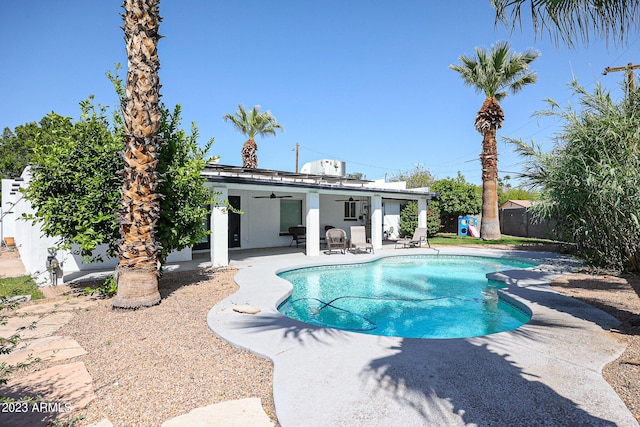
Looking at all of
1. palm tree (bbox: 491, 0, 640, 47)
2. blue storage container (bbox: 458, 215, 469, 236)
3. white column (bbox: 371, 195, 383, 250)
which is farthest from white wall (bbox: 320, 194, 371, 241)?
palm tree (bbox: 491, 0, 640, 47)

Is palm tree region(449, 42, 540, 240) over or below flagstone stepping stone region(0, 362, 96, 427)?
over

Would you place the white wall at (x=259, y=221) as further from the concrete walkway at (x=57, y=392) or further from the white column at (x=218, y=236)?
the concrete walkway at (x=57, y=392)

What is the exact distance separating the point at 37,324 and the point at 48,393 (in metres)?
3.05

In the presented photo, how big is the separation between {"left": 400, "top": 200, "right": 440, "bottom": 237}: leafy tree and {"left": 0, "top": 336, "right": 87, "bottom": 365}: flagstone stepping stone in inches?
783

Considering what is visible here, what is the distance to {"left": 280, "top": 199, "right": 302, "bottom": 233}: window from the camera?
1919cm

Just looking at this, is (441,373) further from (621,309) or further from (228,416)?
(621,309)

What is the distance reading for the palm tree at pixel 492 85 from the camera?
65.5 feet

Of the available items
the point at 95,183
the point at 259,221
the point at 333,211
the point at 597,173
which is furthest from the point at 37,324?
the point at 333,211

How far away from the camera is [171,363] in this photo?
14.1 ft

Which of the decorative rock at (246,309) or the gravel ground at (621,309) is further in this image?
the decorative rock at (246,309)

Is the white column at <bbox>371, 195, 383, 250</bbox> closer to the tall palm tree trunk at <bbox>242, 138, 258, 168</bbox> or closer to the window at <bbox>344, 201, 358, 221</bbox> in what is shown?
the window at <bbox>344, 201, 358, 221</bbox>

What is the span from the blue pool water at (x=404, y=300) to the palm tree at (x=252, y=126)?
16914 millimetres

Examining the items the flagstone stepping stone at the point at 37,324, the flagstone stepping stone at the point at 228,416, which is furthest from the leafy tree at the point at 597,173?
the flagstone stepping stone at the point at 37,324

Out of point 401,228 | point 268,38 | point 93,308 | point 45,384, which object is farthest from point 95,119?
point 401,228
